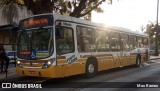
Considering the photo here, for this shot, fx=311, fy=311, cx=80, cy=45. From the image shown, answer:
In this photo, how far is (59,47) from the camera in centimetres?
1297

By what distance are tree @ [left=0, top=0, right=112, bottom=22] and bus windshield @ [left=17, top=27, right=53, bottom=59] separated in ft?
22.0

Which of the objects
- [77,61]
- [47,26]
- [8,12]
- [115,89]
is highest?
[8,12]

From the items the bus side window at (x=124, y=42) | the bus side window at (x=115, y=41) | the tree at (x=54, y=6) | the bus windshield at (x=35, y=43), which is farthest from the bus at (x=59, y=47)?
the tree at (x=54, y=6)

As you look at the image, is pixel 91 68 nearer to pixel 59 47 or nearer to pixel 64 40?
pixel 64 40

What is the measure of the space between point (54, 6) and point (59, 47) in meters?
10.6

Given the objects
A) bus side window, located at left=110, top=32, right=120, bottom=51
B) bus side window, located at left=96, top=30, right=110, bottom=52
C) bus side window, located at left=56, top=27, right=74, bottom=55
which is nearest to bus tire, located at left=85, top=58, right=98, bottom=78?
bus side window, located at left=96, top=30, right=110, bottom=52

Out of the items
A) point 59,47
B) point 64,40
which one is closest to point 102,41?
point 64,40

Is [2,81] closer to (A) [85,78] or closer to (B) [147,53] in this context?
(A) [85,78]

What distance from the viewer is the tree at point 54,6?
20.4 meters

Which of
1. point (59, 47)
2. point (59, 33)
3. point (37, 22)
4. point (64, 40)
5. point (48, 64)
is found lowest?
point (48, 64)

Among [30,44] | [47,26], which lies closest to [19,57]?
[30,44]

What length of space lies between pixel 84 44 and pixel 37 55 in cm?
280

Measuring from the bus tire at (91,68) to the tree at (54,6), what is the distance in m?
6.26

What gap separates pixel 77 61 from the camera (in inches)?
557
